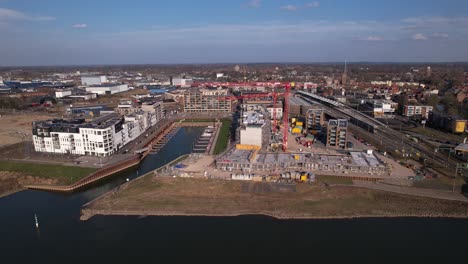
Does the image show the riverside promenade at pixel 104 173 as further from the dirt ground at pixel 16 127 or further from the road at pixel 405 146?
the road at pixel 405 146

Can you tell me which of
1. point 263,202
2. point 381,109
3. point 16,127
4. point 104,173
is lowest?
point 263,202

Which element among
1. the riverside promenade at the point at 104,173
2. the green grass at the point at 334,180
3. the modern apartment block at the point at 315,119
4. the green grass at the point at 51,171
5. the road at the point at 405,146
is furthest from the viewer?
the modern apartment block at the point at 315,119

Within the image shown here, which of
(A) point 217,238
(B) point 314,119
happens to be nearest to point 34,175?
(A) point 217,238

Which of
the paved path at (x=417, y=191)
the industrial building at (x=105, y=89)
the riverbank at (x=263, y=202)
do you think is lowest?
the riverbank at (x=263, y=202)

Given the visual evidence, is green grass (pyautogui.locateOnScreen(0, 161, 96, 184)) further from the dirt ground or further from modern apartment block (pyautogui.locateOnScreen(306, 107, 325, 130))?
modern apartment block (pyautogui.locateOnScreen(306, 107, 325, 130))

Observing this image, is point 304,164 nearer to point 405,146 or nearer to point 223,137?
point 405,146

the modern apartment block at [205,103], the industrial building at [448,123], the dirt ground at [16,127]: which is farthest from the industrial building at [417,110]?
the dirt ground at [16,127]

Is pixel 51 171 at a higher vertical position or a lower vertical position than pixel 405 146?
lower
